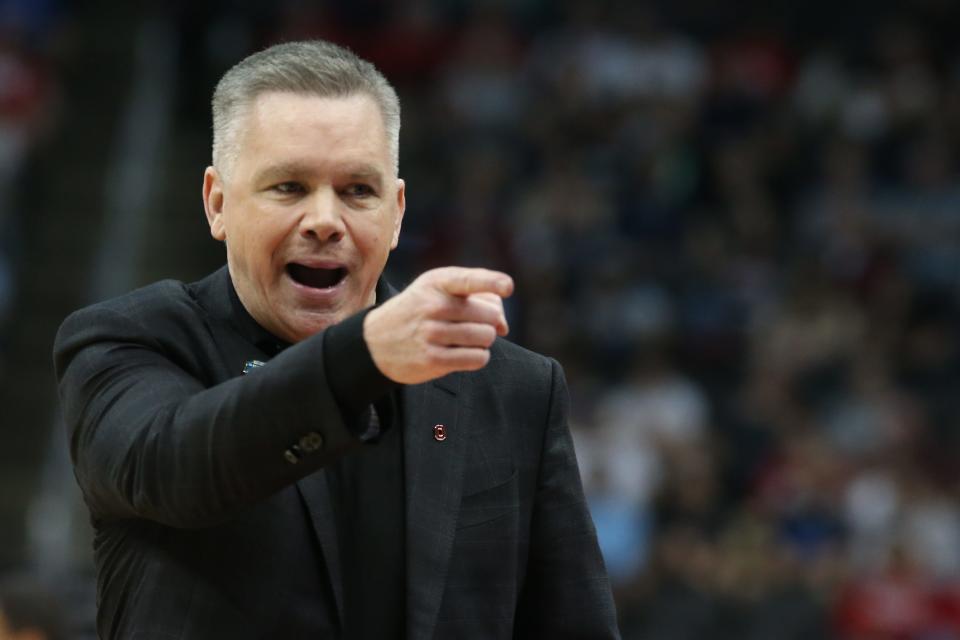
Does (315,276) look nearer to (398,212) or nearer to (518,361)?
(398,212)

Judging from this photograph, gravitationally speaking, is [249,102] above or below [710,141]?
above

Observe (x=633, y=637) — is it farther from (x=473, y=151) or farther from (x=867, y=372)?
(x=473, y=151)

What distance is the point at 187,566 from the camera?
251 cm

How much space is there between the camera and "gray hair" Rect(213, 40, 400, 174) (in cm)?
265

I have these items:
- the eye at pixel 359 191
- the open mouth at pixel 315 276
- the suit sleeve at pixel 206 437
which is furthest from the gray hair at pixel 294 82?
the suit sleeve at pixel 206 437

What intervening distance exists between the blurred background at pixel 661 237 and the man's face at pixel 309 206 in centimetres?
693

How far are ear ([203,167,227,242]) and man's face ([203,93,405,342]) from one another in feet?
0.24

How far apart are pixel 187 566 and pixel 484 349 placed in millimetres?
652

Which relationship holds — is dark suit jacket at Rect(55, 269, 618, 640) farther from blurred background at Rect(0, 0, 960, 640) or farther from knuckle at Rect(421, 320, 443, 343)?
blurred background at Rect(0, 0, 960, 640)

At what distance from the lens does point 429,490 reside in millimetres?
2670

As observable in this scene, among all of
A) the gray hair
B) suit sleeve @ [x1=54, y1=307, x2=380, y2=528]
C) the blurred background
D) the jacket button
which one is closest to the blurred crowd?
the blurred background

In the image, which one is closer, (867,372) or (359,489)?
(359,489)

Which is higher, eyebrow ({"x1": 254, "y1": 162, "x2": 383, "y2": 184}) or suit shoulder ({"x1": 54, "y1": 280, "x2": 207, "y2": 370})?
eyebrow ({"x1": 254, "y1": 162, "x2": 383, "y2": 184})

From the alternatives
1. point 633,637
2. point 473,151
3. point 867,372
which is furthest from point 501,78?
point 633,637
